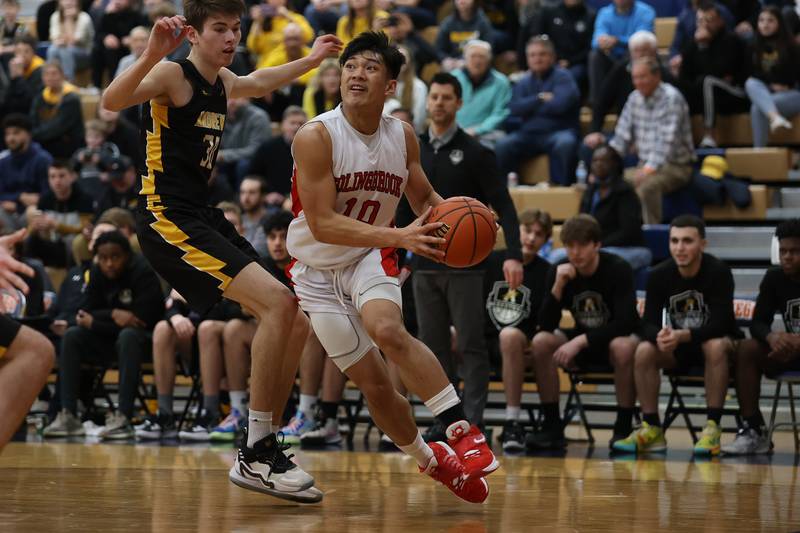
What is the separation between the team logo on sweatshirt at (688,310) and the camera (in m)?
8.41

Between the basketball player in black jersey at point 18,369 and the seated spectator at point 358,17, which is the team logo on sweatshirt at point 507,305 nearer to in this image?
the basketball player in black jersey at point 18,369

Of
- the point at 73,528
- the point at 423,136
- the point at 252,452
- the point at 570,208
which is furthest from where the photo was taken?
the point at 570,208

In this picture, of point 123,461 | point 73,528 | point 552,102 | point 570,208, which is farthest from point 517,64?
point 73,528

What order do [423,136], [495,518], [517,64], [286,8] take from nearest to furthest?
[495,518]
[423,136]
[517,64]
[286,8]

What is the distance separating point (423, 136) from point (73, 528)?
4383 millimetres

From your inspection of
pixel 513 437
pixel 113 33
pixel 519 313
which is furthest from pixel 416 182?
pixel 113 33

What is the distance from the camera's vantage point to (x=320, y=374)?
8.88m

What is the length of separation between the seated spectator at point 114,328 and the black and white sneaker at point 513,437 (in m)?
2.70

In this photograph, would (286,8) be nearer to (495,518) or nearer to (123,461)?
(123,461)

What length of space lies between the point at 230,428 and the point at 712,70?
19.0 ft

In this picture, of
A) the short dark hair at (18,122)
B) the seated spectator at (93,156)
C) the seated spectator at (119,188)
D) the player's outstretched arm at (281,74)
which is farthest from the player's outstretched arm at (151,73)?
the short dark hair at (18,122)

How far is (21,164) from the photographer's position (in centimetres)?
1269

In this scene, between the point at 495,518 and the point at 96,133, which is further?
the point at 96,133

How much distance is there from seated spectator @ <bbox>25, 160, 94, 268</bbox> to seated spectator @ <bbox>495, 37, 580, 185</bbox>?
12.9 feet
